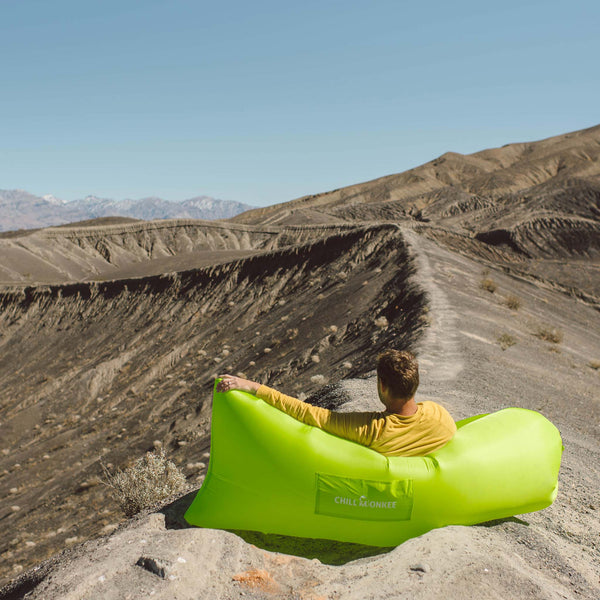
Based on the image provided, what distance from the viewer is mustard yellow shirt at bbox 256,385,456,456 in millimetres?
4053

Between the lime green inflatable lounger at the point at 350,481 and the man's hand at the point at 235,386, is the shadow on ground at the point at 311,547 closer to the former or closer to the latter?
the lime green inflatable lounger at the point at 350,481

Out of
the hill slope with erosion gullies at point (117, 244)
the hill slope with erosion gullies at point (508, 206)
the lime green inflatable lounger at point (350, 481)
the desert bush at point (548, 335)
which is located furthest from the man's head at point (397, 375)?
the hill slope with erosion gullies at point (117, 244)

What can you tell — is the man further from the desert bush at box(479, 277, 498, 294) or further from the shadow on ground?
the desert bush at box(479, 277, 498, 294)

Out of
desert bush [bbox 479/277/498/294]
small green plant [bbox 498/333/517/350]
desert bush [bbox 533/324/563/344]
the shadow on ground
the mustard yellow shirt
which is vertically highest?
the mustard yellow shirt

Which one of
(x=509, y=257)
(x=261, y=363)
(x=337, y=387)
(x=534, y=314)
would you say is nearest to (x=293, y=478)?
(x=337, y=387)

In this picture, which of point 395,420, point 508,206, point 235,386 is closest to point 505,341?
point 395,420

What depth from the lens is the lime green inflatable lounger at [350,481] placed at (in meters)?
3.96

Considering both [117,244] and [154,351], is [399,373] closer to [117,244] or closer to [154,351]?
[154,351]

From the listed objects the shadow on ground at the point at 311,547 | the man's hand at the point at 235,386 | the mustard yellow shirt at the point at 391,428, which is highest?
the man's hand at the point at 235,386

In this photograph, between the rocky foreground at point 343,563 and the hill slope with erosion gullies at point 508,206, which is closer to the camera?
the rocky foreground at point 343,563

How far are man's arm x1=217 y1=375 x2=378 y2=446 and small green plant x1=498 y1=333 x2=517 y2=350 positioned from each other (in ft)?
30.8

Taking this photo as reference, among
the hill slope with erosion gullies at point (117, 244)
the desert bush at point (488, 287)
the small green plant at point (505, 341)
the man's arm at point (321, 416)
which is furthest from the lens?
the hill slope with erosion gullies at point (117, 244)

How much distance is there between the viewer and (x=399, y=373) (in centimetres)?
392

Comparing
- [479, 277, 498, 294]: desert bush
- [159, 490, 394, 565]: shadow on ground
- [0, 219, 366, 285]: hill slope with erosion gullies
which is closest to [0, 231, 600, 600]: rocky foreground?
[159, 490, 394, 565]: shadow on ground
